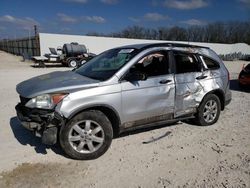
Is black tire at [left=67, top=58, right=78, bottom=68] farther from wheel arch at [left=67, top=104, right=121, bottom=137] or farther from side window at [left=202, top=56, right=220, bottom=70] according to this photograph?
wheel arch at [left=67, top=104, right=121, bottom=137]

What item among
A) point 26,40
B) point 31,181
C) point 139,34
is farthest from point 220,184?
point 139,34

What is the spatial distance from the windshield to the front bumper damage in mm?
1014

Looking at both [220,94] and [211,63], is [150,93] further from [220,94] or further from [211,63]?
[220,94]

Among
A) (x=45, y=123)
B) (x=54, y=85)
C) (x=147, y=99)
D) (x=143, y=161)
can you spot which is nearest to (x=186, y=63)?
(x=147, y=99)

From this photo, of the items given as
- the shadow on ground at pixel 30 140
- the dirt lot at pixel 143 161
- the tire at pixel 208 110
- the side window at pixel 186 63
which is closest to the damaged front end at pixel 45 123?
the dirt lot at pixel 143 161

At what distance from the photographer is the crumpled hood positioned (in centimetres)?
404

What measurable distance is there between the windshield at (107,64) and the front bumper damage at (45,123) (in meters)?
1.01

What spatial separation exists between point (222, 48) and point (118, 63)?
4808 cm

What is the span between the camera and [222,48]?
160 feet

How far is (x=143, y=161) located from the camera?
416 cm

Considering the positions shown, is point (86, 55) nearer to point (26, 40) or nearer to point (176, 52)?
point (26, 40)

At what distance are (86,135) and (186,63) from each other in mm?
2562

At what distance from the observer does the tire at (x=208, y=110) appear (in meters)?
5.66

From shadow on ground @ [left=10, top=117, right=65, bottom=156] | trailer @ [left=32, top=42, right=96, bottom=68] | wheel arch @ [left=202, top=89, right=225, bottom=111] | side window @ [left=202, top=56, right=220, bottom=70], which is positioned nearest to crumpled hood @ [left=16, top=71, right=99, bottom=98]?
shadow on ground @ [left=10, top=117, right=65, bottom=156]
